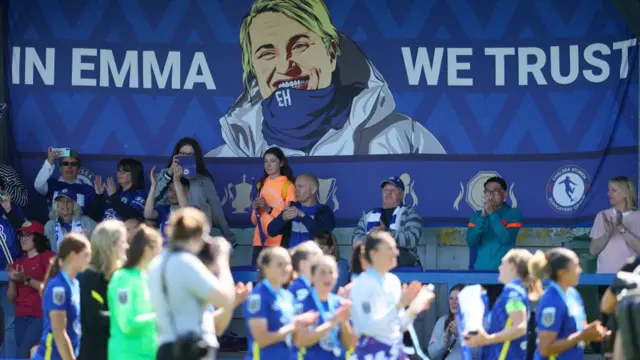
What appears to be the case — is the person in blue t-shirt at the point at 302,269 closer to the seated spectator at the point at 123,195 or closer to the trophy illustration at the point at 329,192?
the seated spectator at the point at 123,195

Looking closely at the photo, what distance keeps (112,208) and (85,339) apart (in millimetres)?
3728

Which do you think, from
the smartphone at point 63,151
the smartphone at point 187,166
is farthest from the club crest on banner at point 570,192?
the smartphone at point 63,151

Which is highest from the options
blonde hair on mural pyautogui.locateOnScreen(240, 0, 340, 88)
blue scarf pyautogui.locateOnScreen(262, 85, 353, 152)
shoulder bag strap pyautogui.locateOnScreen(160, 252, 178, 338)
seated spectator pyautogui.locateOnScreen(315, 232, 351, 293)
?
blonde hair on mural pyautogui.locateOnScreen(240, 0, 340, 88)

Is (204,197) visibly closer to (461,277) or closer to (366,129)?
(366,129)

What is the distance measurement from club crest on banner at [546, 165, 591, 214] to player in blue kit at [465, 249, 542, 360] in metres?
3.33

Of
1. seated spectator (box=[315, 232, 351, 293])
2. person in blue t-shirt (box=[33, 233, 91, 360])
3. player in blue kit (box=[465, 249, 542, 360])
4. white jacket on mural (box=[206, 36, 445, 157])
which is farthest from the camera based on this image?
white jacket on mural (box=[206, 36, 445, 157])

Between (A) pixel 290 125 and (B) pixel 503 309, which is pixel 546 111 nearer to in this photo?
(A) pixel 290 125

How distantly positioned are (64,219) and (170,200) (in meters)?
0.95

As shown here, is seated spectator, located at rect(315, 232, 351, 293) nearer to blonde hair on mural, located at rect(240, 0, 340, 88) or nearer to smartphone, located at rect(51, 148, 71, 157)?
blonde hair on mural, located at rect(240, 0, 340, 88)

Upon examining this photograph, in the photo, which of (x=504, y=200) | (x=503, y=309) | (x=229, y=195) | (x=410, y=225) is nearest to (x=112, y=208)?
(x=229, y=195)

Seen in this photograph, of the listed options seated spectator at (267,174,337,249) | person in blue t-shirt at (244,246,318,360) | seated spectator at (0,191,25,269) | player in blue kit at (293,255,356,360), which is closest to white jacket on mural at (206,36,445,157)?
seated spectator at (267,174,337,249)

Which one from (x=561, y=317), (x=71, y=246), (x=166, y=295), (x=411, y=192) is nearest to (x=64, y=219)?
(x=411, y=192)

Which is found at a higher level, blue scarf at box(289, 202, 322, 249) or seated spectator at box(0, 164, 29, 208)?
seated spectator at box(0, 164, 29, 208)

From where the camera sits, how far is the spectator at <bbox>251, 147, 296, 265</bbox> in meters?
11.4
